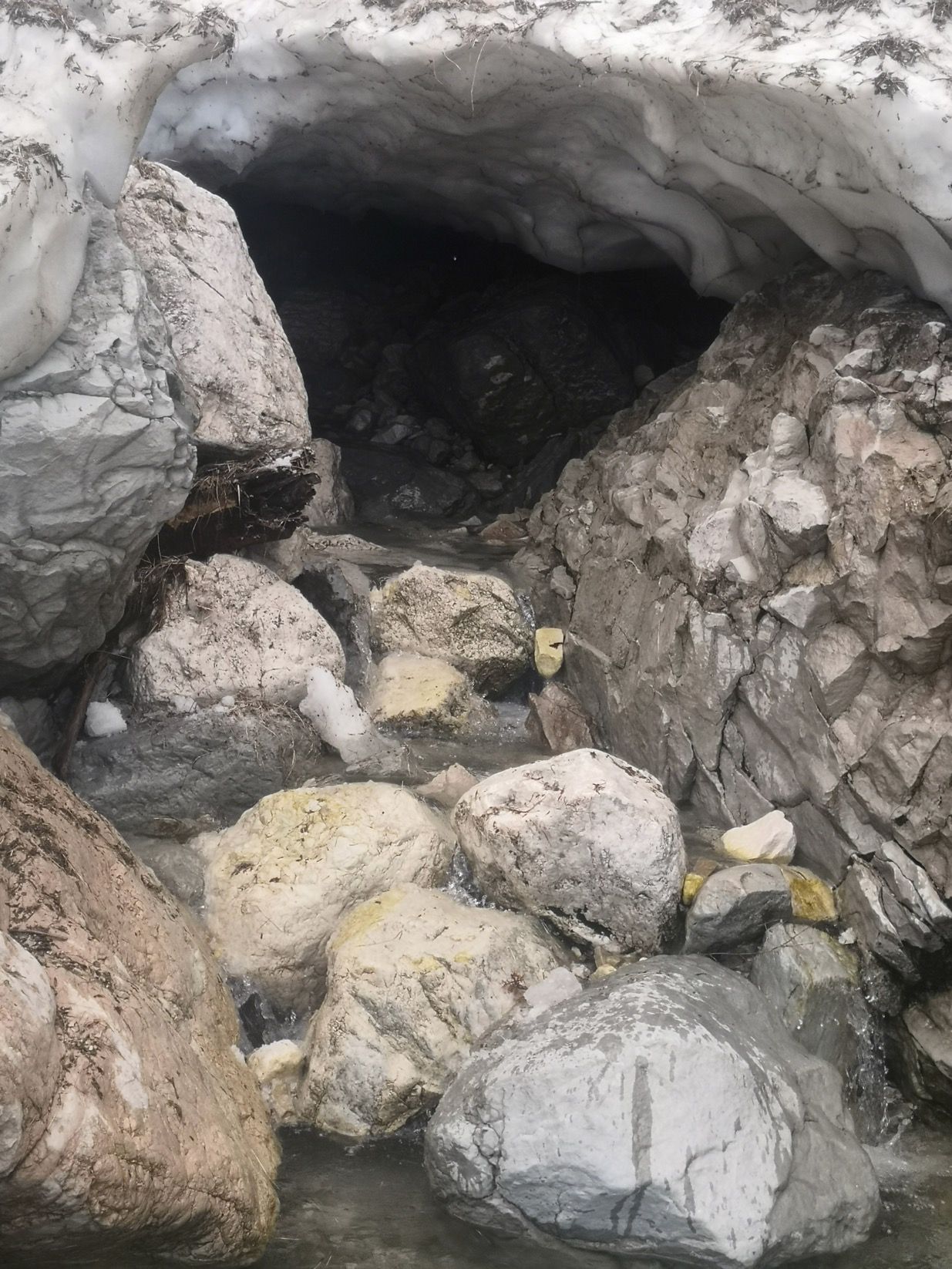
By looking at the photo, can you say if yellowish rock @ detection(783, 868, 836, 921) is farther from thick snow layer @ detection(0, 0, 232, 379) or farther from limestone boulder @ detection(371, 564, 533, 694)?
thick snow layer @ detection(0, 0, 232, 379)

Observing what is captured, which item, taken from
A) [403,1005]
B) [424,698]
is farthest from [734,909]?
[424,698]

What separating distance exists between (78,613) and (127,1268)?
2.49 metres

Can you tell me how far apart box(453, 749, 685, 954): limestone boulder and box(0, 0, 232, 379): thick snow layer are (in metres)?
2.50

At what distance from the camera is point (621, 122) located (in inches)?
215

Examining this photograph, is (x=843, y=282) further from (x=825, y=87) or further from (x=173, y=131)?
(x=173, y=131)

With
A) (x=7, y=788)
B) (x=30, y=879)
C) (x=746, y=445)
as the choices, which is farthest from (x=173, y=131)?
(x=30, y=879)

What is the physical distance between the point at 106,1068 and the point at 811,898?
273 centimetres

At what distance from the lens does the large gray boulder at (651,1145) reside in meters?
2.87

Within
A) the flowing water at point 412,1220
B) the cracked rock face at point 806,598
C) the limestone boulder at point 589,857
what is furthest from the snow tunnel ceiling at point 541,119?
the flowing water at point 412,1220

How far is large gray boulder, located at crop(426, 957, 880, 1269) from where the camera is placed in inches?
113

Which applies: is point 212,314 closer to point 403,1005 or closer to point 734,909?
point 403,1005

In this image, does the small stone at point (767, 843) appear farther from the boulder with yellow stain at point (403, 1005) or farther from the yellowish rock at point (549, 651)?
the yellowish rock at point (549, 651)

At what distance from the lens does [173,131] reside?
20.8ft

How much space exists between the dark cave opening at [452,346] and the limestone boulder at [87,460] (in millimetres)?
4259
